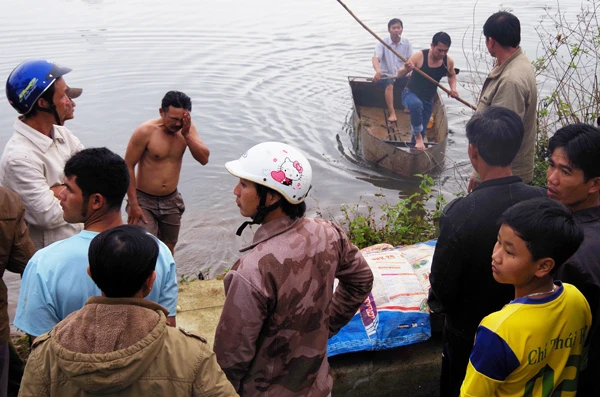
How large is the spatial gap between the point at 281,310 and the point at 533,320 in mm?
989

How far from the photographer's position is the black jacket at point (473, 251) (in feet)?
9.77

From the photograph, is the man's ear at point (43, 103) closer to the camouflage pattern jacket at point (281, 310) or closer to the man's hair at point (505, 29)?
the camouflage pattern jacket at point (281, 310)

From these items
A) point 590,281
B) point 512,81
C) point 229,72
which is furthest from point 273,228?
point 229,72

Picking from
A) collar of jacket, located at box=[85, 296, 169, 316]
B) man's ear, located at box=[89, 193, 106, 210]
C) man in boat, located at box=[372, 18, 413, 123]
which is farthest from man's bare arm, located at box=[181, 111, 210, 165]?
man in boat, located at box=[372, 18, 413, 123]

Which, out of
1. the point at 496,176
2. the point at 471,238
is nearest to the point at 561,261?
the point at 471,238

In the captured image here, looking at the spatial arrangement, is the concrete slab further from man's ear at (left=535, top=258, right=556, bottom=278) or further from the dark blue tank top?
the dark blue tank top

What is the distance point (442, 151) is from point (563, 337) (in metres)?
8.76

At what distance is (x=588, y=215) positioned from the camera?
2.87 m

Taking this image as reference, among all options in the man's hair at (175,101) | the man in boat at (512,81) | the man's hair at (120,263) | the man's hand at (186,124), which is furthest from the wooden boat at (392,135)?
the man's hair at (120,263)

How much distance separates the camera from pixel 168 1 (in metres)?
26.1

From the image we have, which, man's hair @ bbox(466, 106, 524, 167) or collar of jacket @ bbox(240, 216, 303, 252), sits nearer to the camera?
collar of jacket @ bbox(240, 216, 303, 252)

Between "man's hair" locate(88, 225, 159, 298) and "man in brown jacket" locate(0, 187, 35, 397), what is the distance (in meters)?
1.24

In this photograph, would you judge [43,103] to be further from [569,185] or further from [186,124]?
[569,185]

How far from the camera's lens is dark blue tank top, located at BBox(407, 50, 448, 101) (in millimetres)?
10055
